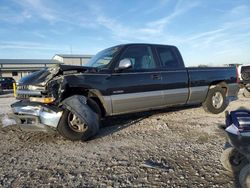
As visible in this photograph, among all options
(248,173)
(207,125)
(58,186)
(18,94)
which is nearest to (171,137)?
Answer: (207,125)

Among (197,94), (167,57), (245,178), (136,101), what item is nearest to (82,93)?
(136,101)

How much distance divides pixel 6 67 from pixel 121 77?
47.4 metres

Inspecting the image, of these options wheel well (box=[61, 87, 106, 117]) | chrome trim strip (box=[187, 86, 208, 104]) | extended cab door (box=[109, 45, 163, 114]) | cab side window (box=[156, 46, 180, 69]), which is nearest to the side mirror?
extended cab door (box=[109, 45, 163, 114])

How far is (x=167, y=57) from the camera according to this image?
6.90m

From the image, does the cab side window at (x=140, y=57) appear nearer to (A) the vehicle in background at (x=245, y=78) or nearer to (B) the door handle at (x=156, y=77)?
(B) the door handle at (x=156, y=77)

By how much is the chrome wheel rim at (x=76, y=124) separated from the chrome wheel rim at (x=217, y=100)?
4.32 m

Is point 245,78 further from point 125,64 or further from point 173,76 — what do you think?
point 125,64

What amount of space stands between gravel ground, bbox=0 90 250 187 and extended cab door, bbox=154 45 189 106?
71cm

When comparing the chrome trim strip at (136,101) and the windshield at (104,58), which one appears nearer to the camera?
the chrome trim strip at (136,101)

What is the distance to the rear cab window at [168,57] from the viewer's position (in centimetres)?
669

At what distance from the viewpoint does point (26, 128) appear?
5.03 meters

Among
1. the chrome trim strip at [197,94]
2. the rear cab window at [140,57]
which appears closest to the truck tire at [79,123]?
the rear cab window at [140,57]

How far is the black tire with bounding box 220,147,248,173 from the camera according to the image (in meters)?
3.46

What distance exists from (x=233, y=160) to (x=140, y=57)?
355cm
